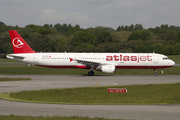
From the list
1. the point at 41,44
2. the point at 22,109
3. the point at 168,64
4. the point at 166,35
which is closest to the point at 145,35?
the point at 166,35

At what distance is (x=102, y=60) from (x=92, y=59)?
5.94 feet

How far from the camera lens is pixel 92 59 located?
1854 inches

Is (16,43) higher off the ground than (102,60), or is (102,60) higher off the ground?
(16,43)

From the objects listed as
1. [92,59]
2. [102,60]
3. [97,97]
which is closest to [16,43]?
[92,59]

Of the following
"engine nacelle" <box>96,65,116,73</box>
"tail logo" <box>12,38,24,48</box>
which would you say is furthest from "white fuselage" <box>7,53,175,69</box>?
"tail logo" <box>12,38,24,48</box>

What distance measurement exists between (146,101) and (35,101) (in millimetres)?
9004

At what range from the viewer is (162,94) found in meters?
24.8

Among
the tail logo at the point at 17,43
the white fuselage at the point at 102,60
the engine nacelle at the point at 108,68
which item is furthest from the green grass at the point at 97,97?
the tail logo at the point at 17,43

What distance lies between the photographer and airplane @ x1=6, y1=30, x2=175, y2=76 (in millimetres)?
46344

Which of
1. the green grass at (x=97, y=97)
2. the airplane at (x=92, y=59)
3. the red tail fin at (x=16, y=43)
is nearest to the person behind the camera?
the green grass at (x=97, y=97)

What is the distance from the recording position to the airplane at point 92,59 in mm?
46344

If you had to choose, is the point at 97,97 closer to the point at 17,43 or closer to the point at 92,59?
the point at 92,59

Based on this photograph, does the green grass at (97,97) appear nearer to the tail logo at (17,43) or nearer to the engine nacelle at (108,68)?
the engine nacelle at (108,68)

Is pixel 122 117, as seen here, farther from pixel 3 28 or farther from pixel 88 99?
pixel 3 28
